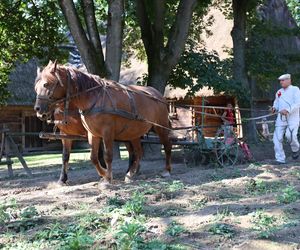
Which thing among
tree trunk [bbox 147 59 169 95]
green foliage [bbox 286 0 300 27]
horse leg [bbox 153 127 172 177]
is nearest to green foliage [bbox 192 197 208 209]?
horse leg [bbox 153 127 172 177]

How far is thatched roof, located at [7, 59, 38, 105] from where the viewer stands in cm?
2255

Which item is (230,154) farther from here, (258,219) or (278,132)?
(258,219)

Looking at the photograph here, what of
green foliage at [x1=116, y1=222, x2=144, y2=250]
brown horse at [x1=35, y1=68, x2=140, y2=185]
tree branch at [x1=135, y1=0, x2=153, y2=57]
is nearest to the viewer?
green foliage at [x1=116, y1=222, x2=144, y2=250]

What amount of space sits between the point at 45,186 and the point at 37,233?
12.0 feet

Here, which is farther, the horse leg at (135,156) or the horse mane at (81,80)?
the horse leg at (135,156)

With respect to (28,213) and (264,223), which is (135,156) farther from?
(264,223)


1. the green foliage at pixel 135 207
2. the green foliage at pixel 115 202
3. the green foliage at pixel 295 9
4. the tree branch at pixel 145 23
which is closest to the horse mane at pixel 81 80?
the green foliage at pixel 115 202

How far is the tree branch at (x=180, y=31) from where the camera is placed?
12.8 meters

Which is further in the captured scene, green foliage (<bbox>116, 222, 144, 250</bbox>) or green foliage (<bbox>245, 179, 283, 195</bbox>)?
green foliage (<bbox>245, 179, 283, 195</bbox>)

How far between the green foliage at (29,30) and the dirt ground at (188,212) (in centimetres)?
805

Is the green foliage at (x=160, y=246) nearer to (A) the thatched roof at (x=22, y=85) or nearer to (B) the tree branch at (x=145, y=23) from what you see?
(B) the tree branch at (x=145, y=23)

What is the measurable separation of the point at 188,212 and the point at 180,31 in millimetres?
8167

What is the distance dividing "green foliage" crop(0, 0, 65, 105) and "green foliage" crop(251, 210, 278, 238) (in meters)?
11.8

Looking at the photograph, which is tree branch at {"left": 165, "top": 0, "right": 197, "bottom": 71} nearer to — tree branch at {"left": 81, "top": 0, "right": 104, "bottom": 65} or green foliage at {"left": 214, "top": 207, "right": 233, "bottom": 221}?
tree branch at {"left": 81, "top": 0, "right": 104, "bottom": 65}
